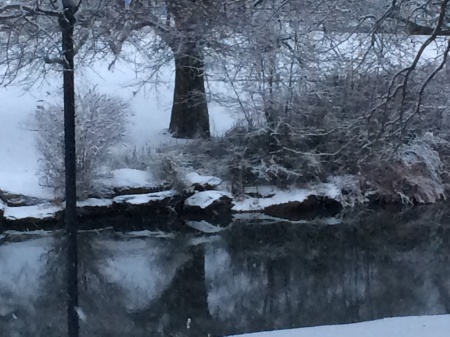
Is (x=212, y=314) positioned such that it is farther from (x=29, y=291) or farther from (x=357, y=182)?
(x=357, y=182)

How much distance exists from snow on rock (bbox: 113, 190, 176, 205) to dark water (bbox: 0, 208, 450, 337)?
53.7 inches

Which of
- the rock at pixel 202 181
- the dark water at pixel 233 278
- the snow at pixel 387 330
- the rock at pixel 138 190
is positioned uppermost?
the rock at pixel 202 181

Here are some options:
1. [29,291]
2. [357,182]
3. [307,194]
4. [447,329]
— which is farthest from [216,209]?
[447,329]

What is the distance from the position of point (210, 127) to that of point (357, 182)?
4.42 m

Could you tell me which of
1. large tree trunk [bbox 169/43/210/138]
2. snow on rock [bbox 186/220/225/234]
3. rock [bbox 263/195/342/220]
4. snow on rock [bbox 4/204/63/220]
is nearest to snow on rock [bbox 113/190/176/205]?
snow on rock [bbox 186/220/225/234]

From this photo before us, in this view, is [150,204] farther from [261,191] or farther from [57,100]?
[57,100]

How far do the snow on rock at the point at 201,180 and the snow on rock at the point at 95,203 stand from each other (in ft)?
5.87

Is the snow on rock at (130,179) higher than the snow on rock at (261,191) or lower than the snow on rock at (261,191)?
higher

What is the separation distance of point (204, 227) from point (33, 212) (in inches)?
137

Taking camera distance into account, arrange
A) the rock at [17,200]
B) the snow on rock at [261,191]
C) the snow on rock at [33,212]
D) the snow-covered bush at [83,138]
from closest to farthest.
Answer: the snow on rock at [33,212] → the rock at [17,200] → the snow-covered bush at [83,138] → the snow on rock at [261,191]

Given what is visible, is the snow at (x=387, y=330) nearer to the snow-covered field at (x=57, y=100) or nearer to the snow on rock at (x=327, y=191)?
the snow-covered field at (x=57, y=100)

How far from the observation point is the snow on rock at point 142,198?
14.9 metres

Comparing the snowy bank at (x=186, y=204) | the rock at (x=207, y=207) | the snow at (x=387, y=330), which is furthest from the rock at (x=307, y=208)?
the snow at (x=387, y=330)

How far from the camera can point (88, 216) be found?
48.1ft
